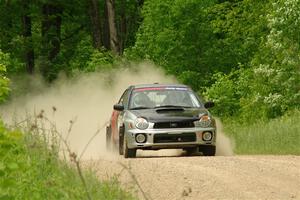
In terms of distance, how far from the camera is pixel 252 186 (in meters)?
14.5

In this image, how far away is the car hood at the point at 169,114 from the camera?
20.4m

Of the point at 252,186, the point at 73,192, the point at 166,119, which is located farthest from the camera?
the point at 166,119

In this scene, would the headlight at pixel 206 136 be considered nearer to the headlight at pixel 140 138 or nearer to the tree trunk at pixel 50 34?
the headlight at pixel 140 138

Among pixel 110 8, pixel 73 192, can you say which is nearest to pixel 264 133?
pixel 73 192

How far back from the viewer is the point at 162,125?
20.3 meters

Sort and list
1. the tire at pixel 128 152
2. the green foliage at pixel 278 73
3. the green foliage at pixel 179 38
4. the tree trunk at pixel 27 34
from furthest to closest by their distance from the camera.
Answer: the tree trunk at pixel 27 34
the green foliage at pixel 179 38
the green foliage at pixel 278 73
the tire at pixel 128 152

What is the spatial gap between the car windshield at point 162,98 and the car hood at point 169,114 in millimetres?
381

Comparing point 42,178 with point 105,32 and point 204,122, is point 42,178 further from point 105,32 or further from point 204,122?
point 105,32

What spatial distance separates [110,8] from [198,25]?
19.6 ft

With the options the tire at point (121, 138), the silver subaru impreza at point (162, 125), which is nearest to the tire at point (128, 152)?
the silver subaru impreza at point (162, 125)

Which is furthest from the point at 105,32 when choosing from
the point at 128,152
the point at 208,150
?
the point at 128,152

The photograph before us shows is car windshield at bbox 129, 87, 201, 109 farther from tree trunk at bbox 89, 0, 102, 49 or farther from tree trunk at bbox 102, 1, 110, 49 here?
tree trunk at bbox 102, 1, 110, 49

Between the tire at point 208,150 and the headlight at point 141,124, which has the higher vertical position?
the headlight at point 141,124

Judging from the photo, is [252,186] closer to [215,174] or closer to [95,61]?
[215,174]
